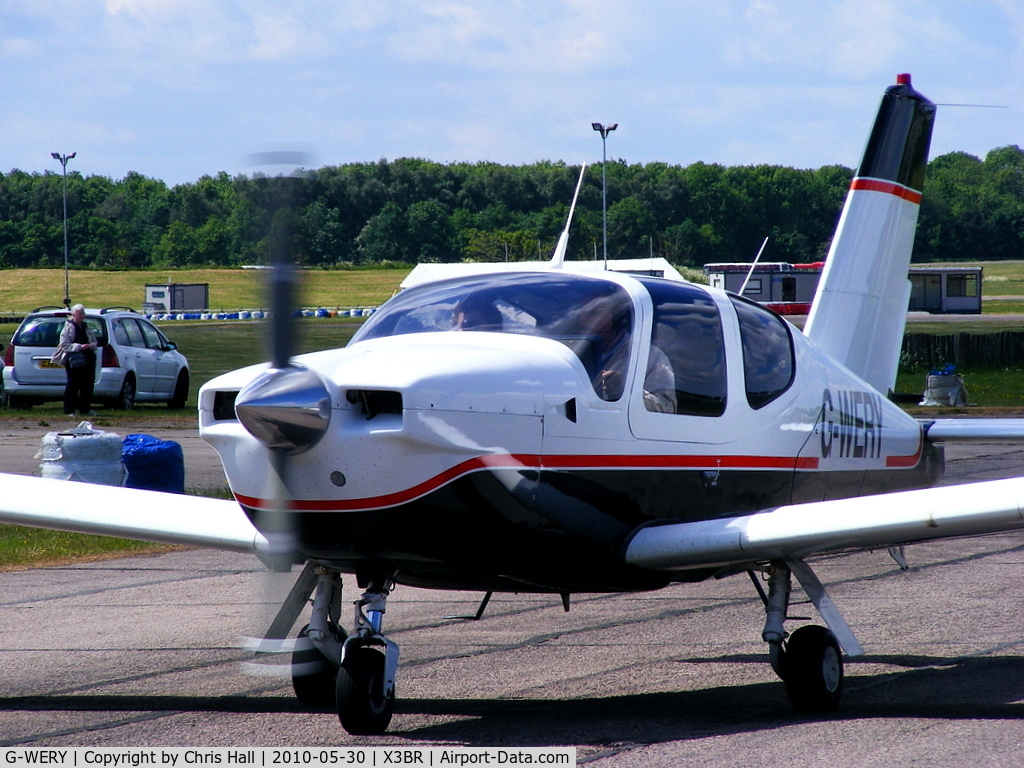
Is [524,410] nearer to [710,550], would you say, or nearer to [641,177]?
[710,550]

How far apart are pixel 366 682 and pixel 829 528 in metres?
2.19

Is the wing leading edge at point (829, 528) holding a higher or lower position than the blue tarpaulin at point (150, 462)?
higher

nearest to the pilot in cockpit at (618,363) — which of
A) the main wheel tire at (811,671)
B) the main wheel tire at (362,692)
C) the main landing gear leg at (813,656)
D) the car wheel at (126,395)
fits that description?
the main landing gear leg at (813,656)

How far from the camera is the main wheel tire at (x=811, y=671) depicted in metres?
6.23

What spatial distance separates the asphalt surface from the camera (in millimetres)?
5613

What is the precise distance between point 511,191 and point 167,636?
78.1 meters

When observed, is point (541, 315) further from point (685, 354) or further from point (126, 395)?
point (126, 395)

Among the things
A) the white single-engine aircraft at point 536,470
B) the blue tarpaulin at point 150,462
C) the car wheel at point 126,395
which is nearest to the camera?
the white single-engine aircraft at point 536,470

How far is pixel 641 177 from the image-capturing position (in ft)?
367

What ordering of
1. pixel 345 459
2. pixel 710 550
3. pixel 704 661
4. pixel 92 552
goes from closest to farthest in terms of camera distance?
pixel 345 459 → pixel 710 550 → pixel 704 661 → pixel 92 552

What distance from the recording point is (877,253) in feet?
32.6

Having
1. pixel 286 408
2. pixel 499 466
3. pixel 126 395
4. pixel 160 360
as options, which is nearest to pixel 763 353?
pixel 499 466

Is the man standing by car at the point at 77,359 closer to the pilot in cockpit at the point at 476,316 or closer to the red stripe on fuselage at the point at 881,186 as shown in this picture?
the red stripe on fuselage at the point at 881,186

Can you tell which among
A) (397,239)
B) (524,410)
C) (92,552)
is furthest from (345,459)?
(397,239)
